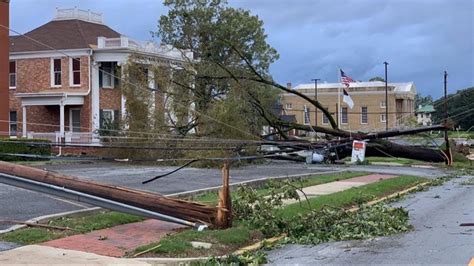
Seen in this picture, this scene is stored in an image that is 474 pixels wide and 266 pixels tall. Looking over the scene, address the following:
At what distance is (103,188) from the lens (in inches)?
395

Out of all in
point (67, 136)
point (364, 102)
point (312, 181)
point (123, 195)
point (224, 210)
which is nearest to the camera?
point (123, 195)

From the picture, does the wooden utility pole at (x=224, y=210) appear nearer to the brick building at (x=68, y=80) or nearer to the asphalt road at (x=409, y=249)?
the asphalt road at (x=409, y=249)

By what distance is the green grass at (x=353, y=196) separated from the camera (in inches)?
535

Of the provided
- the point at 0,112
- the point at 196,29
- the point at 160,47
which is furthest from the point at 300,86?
the point at 0,112

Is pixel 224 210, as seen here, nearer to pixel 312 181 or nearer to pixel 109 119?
pixel 312 181

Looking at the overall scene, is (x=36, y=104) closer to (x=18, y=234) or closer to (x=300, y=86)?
(x=18, y=234)

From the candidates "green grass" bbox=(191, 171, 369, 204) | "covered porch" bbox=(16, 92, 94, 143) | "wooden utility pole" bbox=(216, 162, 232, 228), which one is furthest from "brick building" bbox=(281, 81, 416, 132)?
"wooden utility pole" bbox=(216, 162, 232, 228)

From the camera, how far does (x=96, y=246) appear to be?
917 centimetres

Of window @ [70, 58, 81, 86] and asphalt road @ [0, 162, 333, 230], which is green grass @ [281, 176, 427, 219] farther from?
window @ [70, 58, 81, 86]

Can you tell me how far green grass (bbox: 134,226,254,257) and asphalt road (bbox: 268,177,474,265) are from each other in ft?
2.31

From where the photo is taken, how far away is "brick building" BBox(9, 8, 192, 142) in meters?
36.8

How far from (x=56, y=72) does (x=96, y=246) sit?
3086cm

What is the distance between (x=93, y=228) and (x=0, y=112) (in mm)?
21760

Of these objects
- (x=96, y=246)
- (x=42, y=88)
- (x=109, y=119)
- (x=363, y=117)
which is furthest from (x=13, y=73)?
(x=363, y=117)
